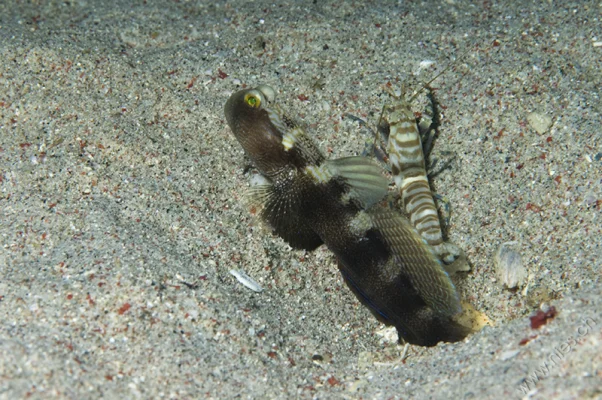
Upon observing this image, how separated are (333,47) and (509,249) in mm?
2119

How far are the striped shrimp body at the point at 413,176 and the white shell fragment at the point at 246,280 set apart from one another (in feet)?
3.95

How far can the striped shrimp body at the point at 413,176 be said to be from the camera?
3.30 meters

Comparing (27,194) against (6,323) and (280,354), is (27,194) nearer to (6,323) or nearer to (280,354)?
(6,323)

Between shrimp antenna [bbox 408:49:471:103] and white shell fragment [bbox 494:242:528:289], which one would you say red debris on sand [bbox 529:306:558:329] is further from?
shrimp antenna [bbox 408:49:471:103]

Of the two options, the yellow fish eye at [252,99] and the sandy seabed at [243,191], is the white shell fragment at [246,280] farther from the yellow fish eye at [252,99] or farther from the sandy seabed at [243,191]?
the yellow fish eye at [252,99]

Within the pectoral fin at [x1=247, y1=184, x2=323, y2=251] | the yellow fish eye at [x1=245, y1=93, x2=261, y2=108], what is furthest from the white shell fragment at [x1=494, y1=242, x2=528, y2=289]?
the yellow fish eye at [x1=245, y1=93, x2=261, y2=108]

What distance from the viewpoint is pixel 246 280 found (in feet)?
9.73

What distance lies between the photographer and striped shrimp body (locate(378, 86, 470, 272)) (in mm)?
3301

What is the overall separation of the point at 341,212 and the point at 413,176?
77 centimetres

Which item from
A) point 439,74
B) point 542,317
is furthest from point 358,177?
point 542,317

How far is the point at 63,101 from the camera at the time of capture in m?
3.53

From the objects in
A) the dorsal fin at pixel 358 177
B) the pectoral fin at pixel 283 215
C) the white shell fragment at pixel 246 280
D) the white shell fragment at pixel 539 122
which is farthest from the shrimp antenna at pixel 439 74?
the white shell fragment at pixel 246 280

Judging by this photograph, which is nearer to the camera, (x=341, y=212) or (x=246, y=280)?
(x=246, y=280)

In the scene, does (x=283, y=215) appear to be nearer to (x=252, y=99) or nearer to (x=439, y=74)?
(x=252, y=99)
